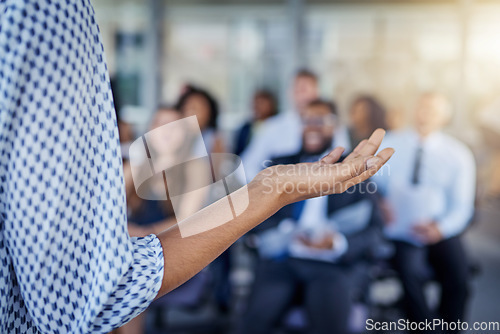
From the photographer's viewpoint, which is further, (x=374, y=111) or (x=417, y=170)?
(x=374, y=111)

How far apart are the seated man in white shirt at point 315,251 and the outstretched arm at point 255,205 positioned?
1.76 meters

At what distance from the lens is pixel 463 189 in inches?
→ 123

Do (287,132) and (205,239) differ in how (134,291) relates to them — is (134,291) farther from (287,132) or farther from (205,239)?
(287,132)

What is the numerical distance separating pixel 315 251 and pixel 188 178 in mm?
1018

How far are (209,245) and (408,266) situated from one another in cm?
257

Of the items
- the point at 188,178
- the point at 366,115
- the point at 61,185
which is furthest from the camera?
the point at 366,115

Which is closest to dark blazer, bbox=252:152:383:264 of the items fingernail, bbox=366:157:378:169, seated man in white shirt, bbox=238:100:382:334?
→ seated man in white shirt, bbox=238:100:382:334

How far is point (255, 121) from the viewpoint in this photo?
5.09 m

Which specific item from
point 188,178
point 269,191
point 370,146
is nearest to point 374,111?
point 188,178

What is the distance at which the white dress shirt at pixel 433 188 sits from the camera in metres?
3.14

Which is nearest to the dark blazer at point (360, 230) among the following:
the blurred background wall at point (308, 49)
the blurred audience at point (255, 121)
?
the blurred audience at point (255, 121)

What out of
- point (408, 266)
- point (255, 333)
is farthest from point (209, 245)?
point (408, 266)

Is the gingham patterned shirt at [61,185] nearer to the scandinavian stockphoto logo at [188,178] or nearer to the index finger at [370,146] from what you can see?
the scandinavian stockphoto logo at [188,178]

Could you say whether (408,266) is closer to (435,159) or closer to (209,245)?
(435,159)
